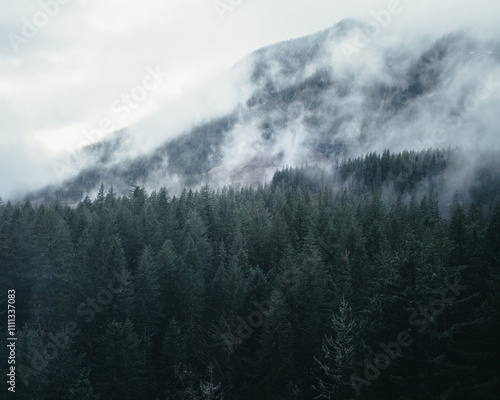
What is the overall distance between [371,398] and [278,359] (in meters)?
13.8

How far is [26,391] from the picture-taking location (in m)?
32.1

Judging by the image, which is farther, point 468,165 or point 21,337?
point 468,165

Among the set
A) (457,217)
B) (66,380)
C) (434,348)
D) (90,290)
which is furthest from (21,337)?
(457,217)

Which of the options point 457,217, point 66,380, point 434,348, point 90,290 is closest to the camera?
point 434,348

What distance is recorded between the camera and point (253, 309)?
123ft

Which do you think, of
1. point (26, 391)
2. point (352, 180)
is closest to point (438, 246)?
point (26, 391)

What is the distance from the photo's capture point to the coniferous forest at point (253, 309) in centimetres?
1769

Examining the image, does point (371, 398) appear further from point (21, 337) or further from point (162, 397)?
point (21, 337)

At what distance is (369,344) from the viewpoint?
62.7 ft

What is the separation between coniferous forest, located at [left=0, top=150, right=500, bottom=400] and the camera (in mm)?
17688

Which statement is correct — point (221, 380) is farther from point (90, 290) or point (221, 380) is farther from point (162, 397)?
point (90, 290)

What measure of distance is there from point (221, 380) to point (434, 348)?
79.3ft

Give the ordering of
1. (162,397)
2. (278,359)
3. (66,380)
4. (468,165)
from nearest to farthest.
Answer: (66,380), (278,359), (162,397), (468,165)

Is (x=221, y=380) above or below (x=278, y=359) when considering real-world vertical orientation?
below
